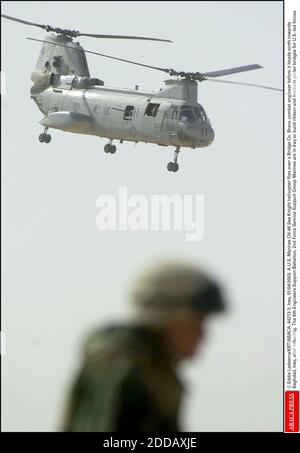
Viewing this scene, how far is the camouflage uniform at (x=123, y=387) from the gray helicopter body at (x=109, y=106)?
818 inches

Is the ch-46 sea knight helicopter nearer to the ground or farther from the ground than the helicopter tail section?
nearer to the ground

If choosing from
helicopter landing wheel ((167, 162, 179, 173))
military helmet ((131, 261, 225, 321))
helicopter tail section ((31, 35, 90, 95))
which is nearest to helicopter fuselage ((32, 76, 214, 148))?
helicopter tail section ((31, 35, 90, 95))

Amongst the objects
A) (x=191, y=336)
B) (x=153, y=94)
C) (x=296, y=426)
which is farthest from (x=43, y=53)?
(x=191, y=336)

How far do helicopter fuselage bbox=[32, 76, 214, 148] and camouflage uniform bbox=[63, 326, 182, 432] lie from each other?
20.8 m

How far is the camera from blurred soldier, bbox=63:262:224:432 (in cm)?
276

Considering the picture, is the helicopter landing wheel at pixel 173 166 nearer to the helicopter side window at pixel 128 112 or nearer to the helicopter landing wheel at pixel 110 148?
the helicopter landing wheel at pixel 110 148

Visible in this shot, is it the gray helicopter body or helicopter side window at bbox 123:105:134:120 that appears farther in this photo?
helicopter side window at bbox 123:105:134:120

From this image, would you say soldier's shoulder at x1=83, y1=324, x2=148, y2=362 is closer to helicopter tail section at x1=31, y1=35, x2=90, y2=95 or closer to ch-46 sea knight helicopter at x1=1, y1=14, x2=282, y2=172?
ch-46 sea knight helicopter at x1=1, y1=14, x2=282, y2=172

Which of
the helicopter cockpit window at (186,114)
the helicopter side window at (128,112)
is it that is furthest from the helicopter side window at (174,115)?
the helicopter side window at (128,112)

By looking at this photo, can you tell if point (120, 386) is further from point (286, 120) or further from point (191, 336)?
point (286, 120)

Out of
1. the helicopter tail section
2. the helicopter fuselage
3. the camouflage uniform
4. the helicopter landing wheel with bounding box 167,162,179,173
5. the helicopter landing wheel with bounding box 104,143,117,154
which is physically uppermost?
the helicopter tail section
